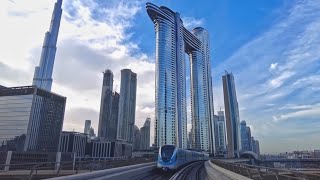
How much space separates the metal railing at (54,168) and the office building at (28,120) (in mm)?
149290

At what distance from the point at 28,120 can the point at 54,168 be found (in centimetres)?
16267

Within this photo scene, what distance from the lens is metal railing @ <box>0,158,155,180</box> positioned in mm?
13391

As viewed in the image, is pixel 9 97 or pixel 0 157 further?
pixel 9 97

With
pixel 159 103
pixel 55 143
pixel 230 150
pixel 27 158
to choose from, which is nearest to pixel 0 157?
pixel 27 158

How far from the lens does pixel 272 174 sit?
1173cm

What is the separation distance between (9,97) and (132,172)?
7000 inches

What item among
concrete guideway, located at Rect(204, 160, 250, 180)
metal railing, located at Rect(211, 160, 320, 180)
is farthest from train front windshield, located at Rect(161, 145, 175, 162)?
metal railing, located at Rect(211, 160, 320, 180)

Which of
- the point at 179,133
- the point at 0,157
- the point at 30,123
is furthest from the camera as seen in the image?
the point at 179,133

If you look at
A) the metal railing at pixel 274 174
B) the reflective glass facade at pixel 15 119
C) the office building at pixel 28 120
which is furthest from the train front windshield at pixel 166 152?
the reflective glass facade at pixel 15 119

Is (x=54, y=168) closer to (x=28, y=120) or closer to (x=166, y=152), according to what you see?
(x=166, y=152)

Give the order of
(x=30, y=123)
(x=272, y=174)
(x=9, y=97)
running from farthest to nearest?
(x=9, y=97) → (x=30, y=123) → (x=272, y=174)

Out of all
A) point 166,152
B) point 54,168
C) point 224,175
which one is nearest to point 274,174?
point 224,175

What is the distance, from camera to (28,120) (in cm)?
16288

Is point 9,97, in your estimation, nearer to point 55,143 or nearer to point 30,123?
point 30,123
